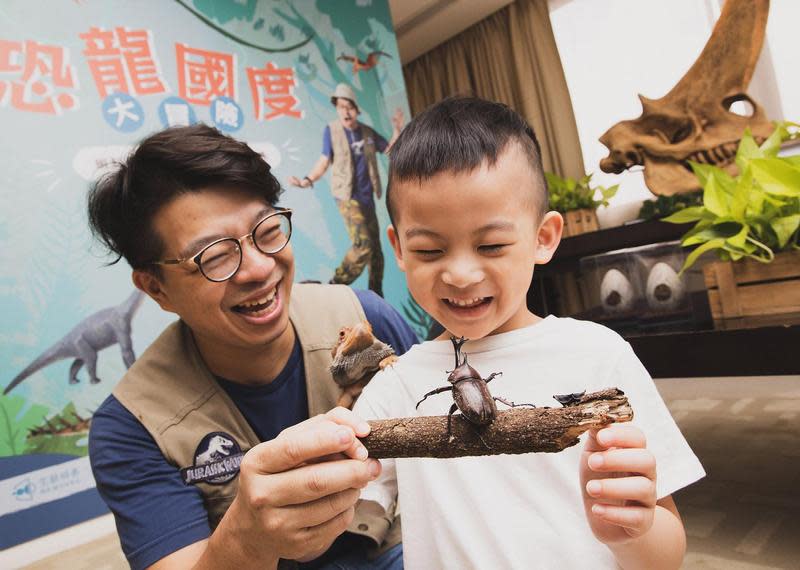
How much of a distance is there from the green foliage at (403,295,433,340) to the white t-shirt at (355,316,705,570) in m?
2.87

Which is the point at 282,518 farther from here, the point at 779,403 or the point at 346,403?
the point at 779,403

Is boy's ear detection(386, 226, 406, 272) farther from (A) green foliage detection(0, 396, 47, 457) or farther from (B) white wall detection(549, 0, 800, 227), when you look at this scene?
(B) white wall detection(549, 0, 800, 227)

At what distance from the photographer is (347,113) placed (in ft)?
11.8

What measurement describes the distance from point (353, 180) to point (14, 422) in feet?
7.05

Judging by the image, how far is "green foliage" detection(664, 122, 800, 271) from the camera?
155 centimetres

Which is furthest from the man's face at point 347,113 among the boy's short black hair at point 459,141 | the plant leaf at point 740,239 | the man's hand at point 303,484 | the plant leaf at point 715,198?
the man's hand at point 303,484

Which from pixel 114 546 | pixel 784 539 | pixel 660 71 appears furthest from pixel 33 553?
pixel 660 71

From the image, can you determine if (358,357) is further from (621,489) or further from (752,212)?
(752,212)

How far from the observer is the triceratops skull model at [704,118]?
231cm

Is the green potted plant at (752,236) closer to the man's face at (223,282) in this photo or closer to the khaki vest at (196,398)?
the khaki vest at (196,398)

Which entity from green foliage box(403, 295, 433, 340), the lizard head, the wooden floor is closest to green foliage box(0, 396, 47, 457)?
the wooden floor

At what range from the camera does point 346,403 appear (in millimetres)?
1079

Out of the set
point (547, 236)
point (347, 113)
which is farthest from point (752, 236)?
point (347, 113)

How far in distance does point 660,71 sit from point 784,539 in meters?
3.86
